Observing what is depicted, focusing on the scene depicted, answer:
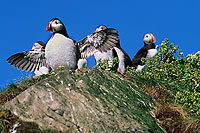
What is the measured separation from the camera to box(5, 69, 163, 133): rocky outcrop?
A: 6.17 metres

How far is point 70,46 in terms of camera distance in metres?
9.63

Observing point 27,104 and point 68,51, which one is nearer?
point 27,104

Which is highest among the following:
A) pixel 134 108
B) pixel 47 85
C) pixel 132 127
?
pixel 47 85

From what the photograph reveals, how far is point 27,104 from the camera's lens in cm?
622

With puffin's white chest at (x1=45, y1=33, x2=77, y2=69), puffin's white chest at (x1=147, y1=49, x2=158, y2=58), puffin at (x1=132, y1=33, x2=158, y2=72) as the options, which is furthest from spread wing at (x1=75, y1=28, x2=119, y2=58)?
puffin at (x1=132, y1=33, x2=158, y2=72)

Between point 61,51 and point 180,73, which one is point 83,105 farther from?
point 180,73

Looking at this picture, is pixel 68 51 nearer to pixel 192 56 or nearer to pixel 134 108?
pixel 134 108

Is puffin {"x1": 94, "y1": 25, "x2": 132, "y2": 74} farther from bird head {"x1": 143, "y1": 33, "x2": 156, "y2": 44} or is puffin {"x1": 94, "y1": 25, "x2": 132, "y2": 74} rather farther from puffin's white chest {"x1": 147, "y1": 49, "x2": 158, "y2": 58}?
bird head {"x1": 143, "y1": 33, "x2": 156, "y2": 44}

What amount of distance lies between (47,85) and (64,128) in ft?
3.49

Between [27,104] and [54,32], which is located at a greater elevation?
[54,32]

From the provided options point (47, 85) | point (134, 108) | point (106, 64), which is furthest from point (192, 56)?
point (47, 85)

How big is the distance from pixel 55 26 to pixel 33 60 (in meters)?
1.51

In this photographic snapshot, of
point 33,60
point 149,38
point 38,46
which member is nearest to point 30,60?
point 33,60

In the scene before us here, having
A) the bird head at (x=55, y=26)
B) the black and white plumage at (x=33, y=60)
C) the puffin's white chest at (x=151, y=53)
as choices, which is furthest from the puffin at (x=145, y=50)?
the bird head at (x=55, y=26)
